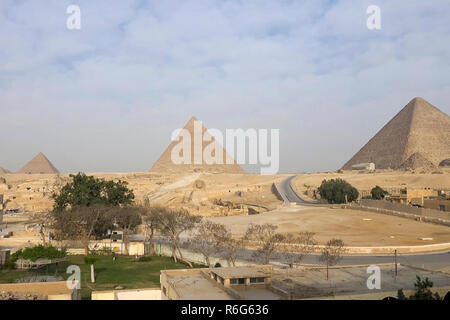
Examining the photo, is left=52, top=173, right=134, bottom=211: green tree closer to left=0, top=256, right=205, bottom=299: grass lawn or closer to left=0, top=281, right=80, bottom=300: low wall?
left=0, top=256, right=205, bottom=299: grass lawn

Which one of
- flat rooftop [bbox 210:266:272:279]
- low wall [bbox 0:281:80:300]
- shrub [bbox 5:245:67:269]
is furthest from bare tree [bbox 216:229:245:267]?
low wall [bbox 0:281:80:300]

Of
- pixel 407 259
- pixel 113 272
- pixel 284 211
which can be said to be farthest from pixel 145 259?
pixel 284 211

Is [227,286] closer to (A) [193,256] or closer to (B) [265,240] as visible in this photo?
(B) [265,240]

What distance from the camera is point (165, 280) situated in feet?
46.4

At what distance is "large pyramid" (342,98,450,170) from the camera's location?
4747 inches

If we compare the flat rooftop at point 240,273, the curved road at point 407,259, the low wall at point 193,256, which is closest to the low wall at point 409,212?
the curved road at point 407,259

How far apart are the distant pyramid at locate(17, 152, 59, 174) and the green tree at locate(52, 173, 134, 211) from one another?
127093 mm

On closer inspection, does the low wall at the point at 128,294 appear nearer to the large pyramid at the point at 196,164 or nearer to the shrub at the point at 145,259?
the shrub at the point at 145,259

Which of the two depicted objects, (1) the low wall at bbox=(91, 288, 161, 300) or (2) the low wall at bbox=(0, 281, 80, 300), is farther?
(1) the low wall at bbox=(91, 288, 161, 300)

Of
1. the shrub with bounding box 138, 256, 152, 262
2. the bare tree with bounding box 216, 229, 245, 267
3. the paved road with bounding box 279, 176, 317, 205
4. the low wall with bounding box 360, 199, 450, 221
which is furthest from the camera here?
the paved road with bounding box 279, 176, 317, 205

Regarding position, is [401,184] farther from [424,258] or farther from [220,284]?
[220,284]

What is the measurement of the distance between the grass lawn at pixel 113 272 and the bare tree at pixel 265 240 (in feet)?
14.8

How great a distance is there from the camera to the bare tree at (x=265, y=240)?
2198 cm

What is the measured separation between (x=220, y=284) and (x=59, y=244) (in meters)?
22.0
